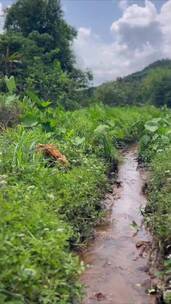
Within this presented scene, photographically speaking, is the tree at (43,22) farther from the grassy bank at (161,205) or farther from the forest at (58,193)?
the grassy bank at (161,205)

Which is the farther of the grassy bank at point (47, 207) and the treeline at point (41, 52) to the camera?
the treeline at point (41, 52)

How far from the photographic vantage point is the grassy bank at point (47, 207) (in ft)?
8.87

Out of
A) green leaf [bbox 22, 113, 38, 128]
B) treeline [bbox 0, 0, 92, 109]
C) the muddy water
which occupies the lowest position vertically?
the muddy water

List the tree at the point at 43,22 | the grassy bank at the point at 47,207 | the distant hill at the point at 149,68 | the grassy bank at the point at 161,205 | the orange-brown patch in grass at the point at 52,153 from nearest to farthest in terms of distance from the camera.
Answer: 1. the grassy bank at the point at 47,207
2. the grassy bank at the point at 161,205
3. the orange-brown patch in grass at the point at 52,153
4. the tree at the point at 43,22
5. the distant hill at the point at 149,68

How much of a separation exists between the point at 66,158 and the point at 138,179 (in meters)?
2.45

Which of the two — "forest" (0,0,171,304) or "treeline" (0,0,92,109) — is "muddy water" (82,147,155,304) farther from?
"treeline" (0,0,92,109)

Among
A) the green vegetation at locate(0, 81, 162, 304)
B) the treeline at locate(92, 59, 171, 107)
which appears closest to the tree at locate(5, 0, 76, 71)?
the green vegetation at locate(0, 81, 162, 304)

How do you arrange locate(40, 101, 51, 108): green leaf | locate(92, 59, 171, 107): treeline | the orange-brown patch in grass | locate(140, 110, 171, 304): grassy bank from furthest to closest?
locate(92, 59, 171, 107): treeline
locate(40, 101, 51, 108): green leaf
the orange-brown patch in grass
locate(140, 110, 171, 304): grassy bank

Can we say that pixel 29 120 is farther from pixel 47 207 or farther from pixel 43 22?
pixel 43 22

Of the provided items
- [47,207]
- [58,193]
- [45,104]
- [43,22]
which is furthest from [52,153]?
[43,22]

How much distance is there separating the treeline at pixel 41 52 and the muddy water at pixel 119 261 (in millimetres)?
10725

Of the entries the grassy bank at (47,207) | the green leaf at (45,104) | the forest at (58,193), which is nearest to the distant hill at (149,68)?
the forest at (58,193)

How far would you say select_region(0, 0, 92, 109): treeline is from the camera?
17625 mm

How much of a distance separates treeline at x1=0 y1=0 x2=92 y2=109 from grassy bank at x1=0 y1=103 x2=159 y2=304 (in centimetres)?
760
